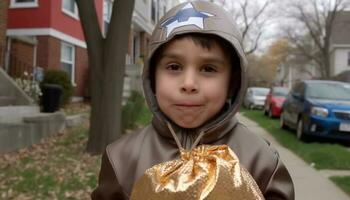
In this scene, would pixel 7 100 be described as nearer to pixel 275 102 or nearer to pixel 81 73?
pixel 81 73

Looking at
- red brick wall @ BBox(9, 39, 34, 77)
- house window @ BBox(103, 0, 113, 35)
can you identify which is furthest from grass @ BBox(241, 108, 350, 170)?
house window @ BBox(103, 0, 113, 35)

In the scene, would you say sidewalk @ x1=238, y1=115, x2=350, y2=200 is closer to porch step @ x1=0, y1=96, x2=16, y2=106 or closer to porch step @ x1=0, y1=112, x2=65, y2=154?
porch step @ x1=0, y1=112, x2=65, y2=154

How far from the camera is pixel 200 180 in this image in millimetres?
1288

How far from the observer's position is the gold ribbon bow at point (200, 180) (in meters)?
1.27

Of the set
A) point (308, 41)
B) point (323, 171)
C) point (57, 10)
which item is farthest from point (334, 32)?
point (323, 171)

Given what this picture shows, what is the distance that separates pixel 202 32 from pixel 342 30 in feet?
179

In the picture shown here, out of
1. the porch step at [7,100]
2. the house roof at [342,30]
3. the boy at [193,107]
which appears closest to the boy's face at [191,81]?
the boy at [193,107]

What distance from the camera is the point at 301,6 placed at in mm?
45594

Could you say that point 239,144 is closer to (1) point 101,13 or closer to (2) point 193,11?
(2) point 193,11

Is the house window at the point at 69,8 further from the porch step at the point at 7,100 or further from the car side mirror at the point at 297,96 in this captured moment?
the car side mirror at the point at 297,96

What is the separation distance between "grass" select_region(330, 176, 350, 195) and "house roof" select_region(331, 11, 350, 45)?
1841 inches

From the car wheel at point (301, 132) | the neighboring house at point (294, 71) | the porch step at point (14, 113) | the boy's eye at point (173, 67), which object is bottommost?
the car wheel at point (301, 132)

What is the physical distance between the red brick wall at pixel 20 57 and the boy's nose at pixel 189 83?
530 inches

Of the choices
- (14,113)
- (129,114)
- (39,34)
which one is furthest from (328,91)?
(39,34)
